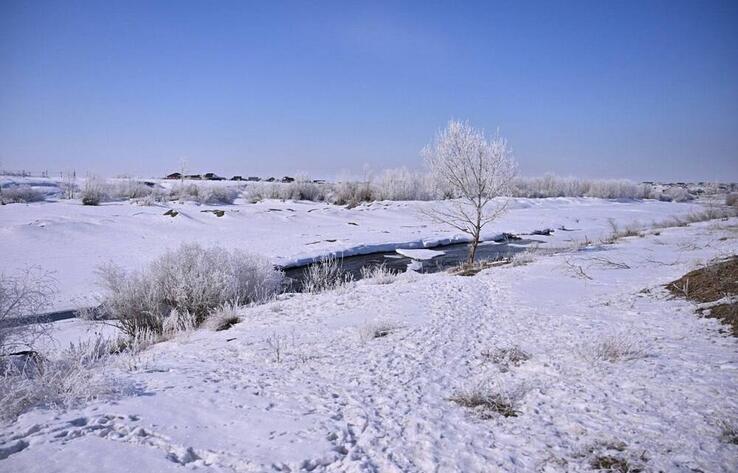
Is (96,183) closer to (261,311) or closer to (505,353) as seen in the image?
(261,311)

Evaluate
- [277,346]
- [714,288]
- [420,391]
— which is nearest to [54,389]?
[277,346]

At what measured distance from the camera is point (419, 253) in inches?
656

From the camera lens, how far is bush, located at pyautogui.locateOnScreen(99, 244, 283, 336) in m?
7.96

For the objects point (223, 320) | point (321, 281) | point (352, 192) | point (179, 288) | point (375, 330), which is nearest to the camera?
point (375, 330)

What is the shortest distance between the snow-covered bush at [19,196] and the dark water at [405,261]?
16.6m

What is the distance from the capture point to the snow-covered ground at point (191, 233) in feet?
38.0

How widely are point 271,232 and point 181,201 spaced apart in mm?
10442

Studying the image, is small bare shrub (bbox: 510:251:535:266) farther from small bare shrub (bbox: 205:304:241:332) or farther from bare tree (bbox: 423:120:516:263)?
small bare shrub (bbox: 205:304:241:332)

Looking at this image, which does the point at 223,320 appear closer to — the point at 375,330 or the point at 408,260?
the point at 375,330

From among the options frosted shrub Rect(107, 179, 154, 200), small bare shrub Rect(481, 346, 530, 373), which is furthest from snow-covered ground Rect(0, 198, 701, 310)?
small bare shrub Rect(481, 346, 530, 373)

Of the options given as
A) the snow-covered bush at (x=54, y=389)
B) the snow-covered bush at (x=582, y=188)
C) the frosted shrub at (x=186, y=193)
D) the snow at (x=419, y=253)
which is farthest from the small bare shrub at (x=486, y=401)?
the snow-covered bush at (x=582, y=188)

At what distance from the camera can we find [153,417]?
10.2 feet

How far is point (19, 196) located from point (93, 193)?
328 cm

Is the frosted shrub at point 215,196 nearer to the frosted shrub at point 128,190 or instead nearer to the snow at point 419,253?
the frosted shrub at point 128,190
